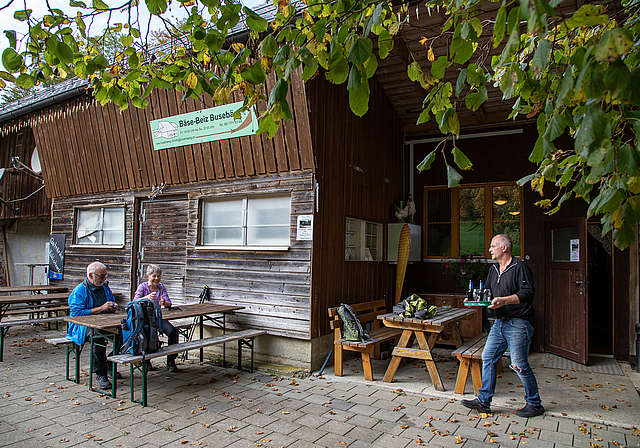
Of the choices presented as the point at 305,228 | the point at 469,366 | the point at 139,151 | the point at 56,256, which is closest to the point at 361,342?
the point at 469,366

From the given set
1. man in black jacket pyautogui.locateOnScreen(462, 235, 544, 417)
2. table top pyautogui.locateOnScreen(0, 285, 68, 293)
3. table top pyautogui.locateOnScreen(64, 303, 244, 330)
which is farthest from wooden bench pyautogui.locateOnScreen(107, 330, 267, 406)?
table top pyautogui.locateOnScreen(0, 285, 68, 293)

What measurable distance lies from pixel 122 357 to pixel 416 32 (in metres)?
6.29

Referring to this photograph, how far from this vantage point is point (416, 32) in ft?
23.3

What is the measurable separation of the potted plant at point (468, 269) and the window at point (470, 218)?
18 cm

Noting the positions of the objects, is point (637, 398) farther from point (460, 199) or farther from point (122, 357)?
point (122, 357)

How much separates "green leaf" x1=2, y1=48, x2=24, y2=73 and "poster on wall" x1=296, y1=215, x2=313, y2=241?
4239mm

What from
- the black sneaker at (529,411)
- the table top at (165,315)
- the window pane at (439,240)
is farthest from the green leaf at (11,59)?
→ the window pane at (439,240)

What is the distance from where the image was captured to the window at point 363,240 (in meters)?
7.92

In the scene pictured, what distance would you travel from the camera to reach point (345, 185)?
25.0ft

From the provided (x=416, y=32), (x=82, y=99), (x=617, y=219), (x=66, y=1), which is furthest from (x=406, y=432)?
(x=82, y=99)

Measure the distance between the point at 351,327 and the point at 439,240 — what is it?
13.1ft

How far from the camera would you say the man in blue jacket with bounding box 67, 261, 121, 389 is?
5.80 metres

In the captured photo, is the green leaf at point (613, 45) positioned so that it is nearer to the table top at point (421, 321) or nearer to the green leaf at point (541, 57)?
the green leaf at point (541, 57)

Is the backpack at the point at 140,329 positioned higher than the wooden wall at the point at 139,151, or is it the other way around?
the wooden wall at the point at 139,151
